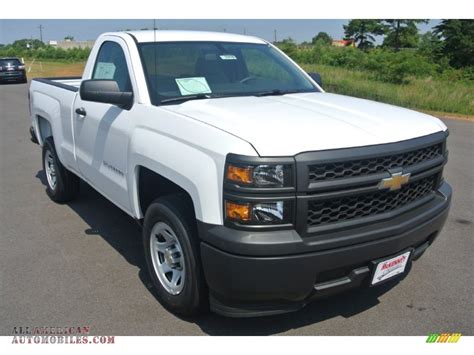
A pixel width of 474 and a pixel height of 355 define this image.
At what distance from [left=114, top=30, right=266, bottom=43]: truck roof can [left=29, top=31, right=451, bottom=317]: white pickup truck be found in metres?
0.05

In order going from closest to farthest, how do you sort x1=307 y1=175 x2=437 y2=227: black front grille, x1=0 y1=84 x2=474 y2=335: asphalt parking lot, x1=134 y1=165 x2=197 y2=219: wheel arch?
x1=307 y1=175 x2=437 y2=227: black front grille → x1=0 y1=84 x2=474 y2=335: asphalt parking lot → x1=134 y1=165 x2=197 y2=219: wheel arch

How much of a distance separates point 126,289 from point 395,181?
7.27ft

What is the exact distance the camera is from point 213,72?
3.95m

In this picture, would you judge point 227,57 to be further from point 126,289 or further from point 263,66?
point 126,289

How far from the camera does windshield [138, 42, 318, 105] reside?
12.0 ft

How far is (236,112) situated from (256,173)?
689 mm

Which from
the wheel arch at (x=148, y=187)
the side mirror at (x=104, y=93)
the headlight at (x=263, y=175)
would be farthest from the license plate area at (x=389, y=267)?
the side mirror at (x=104, y=93)

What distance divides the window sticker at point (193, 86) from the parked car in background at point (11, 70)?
25.9 meters

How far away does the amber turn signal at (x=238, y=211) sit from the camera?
2547mm

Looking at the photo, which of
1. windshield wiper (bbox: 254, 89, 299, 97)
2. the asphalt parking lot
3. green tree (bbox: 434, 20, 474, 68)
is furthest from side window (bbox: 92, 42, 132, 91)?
green tree (bbox: 434, 20, 474, 68)

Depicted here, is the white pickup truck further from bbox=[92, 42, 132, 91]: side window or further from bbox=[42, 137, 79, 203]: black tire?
bbox=[42, 137, 79, 203]: black tire

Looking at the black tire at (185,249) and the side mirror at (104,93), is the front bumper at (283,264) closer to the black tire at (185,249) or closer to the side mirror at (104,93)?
the black tire at (185,249)

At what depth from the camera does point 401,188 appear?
2.92 metres

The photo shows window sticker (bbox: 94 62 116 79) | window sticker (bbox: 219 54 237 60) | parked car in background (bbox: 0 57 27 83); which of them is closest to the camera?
window sticker (bbox: 219 54 237 60)
